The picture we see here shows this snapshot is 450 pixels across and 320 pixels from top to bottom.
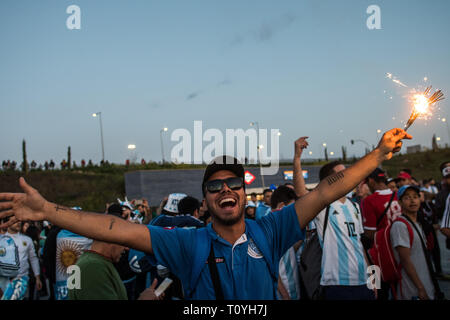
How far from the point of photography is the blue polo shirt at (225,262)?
225 centimetres

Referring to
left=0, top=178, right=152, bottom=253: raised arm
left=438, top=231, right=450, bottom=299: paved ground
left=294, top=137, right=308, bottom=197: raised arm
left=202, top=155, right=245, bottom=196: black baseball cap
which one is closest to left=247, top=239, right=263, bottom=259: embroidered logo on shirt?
left=202, top=155, right=245, bottom=196: black baseball cap

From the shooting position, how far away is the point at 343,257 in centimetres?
385

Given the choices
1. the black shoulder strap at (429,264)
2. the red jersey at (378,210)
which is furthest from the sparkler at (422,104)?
the red jersey at (378,210)

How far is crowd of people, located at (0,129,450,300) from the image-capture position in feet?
7.39

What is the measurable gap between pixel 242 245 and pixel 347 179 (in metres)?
0.93

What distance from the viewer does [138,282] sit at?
548cm

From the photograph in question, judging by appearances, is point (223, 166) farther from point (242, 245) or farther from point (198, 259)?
point (198, 259)

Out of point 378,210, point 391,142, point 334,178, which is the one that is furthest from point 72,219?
point 378,210

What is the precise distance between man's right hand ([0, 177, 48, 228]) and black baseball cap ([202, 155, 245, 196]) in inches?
45.5

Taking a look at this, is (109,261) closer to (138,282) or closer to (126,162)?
(138,282)

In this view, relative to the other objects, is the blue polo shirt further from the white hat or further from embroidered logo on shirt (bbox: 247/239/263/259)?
the white hat
